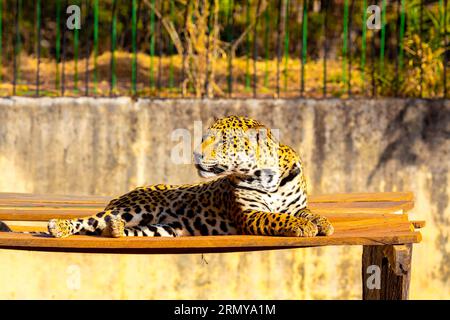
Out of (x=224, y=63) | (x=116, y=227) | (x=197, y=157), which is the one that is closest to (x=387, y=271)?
(x=197, y=157)

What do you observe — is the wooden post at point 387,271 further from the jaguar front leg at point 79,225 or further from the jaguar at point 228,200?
the jaguar front leg at point 79,225

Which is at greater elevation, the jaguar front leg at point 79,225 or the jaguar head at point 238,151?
the jaguar head at point 238,151

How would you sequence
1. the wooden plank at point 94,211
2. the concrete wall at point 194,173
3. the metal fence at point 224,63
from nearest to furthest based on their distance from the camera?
the wooden plank at point 94,211 → the concrete wall at point 194,173 → the metal fence at point 224,63

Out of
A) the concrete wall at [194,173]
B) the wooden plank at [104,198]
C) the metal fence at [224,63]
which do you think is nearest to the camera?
the wooden plank at [104,198]

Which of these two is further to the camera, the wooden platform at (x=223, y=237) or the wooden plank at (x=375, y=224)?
the wooden plank at (x=375, y=224)

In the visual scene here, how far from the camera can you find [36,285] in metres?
9.47

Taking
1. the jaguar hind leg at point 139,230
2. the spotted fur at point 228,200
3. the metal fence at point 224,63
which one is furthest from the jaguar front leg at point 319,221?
the metal fence at point 224,63

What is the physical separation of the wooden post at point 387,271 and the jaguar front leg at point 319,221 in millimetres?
Result: 352

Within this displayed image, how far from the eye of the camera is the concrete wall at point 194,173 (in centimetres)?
955

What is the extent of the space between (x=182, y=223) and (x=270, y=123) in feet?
8.73

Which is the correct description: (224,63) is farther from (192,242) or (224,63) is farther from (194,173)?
(192,242)

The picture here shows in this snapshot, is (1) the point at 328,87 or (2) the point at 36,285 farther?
(1) the point at 328,87
